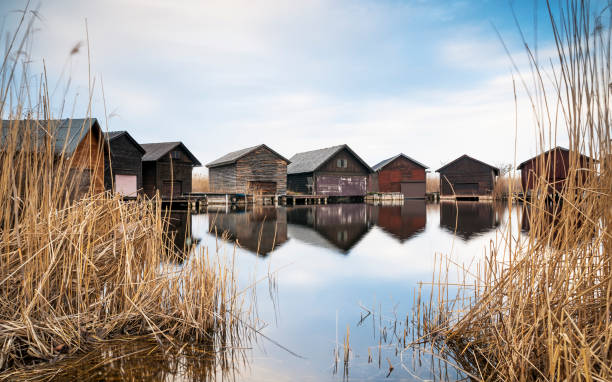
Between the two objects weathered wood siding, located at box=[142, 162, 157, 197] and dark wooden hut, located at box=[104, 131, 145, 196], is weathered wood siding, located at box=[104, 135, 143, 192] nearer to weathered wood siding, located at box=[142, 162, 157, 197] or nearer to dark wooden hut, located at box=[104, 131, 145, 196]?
dark wooden hut, located at box=[104, 131, 145, 196]

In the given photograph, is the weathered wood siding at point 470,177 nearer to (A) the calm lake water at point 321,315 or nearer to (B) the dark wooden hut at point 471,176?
(B) the dark wooden hut at point 471,176

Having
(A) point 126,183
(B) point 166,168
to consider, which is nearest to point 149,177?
(B) point 166,168

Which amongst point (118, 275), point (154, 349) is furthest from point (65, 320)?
point (154, 349)

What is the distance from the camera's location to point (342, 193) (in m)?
41.6

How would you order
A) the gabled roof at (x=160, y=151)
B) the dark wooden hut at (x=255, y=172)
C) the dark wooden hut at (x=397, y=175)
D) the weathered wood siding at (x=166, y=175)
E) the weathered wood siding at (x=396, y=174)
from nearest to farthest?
the gabled roof at (x=160, y=151) → the weathered wood siding at (x=166, y=175) → the dark wooden hut at (x=255, y=172) → the dark wooden hut at (x=397, y=175) → the weathered wood siding at (x=396, y=174)

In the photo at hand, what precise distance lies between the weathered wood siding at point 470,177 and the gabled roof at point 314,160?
1051cm

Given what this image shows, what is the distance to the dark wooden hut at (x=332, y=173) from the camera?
3984 centimetres

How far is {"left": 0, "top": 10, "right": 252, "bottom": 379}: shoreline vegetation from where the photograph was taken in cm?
283

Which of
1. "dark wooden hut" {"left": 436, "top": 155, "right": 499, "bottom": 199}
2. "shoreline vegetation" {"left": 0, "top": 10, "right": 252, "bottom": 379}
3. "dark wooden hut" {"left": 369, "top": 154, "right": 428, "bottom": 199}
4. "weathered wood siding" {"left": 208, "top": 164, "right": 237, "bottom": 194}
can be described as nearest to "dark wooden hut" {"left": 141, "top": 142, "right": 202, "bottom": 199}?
"weathered wood siding" {"left": 208, "top": 164, "right": 237, "bottom": 194}

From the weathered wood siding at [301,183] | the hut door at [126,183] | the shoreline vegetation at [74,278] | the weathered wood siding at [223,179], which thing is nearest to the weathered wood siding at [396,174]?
the weathered wood siding at [301,183]

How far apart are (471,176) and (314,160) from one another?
19.2m

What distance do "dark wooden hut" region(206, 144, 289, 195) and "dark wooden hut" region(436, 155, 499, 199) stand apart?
2060 centimetres

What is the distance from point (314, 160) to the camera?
4184 centimetres

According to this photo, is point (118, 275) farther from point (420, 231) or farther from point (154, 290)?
point (420, 231)
